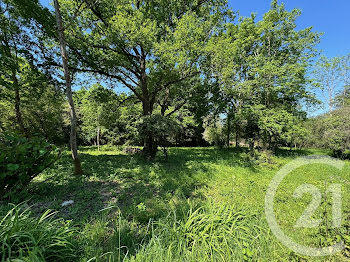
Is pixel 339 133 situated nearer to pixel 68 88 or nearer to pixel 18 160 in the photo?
pixel 68 88

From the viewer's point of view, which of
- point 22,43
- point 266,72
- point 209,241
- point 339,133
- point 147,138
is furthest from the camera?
point 339,133

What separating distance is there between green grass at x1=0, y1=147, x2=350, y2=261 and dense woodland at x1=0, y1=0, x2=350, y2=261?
3.05 feet

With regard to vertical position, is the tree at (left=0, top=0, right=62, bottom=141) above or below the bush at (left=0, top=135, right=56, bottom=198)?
above

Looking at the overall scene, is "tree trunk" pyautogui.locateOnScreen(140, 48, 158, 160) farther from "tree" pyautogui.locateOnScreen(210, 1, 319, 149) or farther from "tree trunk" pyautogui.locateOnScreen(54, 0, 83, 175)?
"tree" pyautogui.locateOnScreen(210, 1, 319, 149)

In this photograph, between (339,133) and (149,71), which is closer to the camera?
(149,71)

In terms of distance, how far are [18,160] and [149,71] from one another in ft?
22.5

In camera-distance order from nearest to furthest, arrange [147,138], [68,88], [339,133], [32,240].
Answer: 1. [32,240]
2. [68,88]
3. [147,138]
4. [339,133]

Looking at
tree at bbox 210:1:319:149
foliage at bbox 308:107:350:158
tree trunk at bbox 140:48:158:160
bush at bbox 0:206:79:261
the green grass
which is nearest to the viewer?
bush at bbox 0:206:79:261

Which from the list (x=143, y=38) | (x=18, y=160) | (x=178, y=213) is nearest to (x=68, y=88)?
(x=18, y=160)

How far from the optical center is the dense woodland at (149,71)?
454cm

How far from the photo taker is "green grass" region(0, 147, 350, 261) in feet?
5.43

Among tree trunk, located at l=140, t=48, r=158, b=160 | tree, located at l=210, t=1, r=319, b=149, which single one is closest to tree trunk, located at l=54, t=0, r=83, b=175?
tree trunk, located at l=140, t=48, r=158, b=160

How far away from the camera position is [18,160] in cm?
233

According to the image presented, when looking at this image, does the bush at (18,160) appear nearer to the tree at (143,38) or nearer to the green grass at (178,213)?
the green grass at (178,213)
